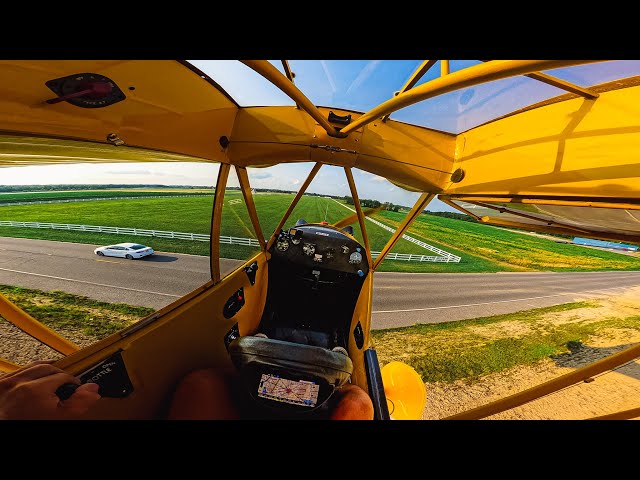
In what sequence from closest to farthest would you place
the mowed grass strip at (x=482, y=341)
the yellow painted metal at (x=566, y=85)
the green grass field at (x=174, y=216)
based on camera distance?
the yellow painted metal at (x=566, y=85), the green grass field at (x=174, y=216), the mowed grass strip at (x=482, y=341)

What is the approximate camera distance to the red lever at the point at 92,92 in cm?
107

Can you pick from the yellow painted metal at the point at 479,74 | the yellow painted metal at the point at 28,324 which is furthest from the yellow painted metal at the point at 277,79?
the yellow painted metal at the point at 28,324

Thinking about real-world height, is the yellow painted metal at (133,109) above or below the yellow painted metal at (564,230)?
above

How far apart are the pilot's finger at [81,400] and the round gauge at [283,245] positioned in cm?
231

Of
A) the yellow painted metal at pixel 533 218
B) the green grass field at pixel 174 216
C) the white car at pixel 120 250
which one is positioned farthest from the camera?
the yellow painted metal at pixel 533 218

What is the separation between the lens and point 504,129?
1.73 m

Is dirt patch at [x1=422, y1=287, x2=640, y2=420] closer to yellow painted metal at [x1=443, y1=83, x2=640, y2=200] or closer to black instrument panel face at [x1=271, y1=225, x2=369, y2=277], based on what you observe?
black instrument panel face at [x1=271, y1=225, x2=369, y2=277]

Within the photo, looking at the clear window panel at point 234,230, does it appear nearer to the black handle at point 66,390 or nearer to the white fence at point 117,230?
the white fence at point 117,230

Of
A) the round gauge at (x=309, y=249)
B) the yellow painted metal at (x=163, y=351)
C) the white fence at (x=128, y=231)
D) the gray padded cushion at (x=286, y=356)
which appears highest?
the white fence at (x=128, y=231)

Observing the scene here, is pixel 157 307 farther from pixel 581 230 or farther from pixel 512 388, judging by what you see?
pixel 512 388

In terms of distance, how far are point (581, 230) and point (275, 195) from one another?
10.3ft

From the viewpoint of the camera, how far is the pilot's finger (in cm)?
99

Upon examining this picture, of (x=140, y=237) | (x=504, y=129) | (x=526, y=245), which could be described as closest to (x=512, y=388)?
(x=504, y=129)

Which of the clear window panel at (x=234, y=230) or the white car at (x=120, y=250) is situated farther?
the clear window panel at (x=234, y=230)
